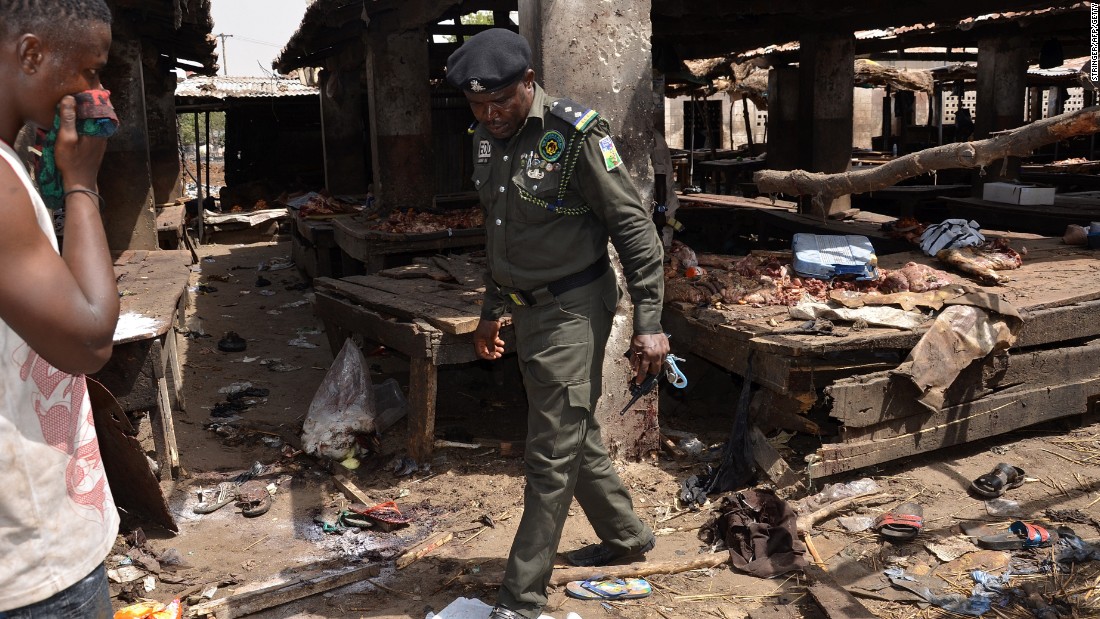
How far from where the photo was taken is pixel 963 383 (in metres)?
4.86

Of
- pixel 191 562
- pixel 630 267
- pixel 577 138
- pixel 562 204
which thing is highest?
pixel 577 138

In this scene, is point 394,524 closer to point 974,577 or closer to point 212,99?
point 974,577

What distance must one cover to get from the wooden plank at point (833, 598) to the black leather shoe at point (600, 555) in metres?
0.69

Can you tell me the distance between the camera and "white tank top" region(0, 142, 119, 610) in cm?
163

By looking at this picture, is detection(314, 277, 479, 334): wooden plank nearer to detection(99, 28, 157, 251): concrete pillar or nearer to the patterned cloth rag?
the patterned cloth rag

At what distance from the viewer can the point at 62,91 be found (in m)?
1.71

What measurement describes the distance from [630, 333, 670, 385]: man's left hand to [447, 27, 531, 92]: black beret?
1.06 m

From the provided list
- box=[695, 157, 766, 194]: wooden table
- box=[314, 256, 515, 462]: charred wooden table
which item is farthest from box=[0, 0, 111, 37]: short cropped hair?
box=[695, 157, 766, 194]: wooden table

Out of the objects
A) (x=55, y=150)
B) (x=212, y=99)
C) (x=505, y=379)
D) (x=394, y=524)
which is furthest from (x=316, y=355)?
(x=212, y=99)

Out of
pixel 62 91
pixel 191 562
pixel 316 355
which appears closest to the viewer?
pixel 62 91

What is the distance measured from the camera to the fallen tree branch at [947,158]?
468 centimetres

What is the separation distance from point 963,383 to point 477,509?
2.67m

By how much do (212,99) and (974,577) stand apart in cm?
1778

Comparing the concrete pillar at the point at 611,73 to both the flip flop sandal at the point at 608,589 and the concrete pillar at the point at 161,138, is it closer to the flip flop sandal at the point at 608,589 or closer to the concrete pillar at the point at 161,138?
the flip flop sandal at the point at 608,589
